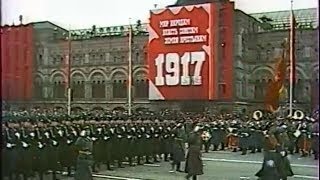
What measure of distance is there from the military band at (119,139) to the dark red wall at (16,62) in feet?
0.38

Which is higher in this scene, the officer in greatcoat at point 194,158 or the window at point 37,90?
the window at point 37,90

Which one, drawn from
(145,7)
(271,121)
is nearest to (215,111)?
(271,121)

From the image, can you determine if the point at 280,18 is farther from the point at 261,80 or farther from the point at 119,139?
the point at 119,139

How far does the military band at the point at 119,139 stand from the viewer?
222 cm

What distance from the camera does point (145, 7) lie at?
2.33 meters


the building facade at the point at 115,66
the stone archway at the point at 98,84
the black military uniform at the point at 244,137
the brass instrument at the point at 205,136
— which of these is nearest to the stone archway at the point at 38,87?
the building facade at the point at 115,66

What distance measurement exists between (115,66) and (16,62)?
1.73ft

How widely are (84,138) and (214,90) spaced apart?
884 mm

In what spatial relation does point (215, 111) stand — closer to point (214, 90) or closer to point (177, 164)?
point (214, 90)

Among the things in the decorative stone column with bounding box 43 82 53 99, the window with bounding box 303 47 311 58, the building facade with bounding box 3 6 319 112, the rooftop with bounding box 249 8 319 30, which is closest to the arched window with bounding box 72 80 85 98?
the building facade with bounding box 3 6 319 112

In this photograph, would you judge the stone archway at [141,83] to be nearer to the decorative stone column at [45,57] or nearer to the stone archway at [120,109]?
the stone archway at [120,109]

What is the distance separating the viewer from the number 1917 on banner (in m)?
2.22

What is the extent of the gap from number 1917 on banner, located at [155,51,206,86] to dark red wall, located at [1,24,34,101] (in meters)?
0.68

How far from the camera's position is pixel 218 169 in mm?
2322
